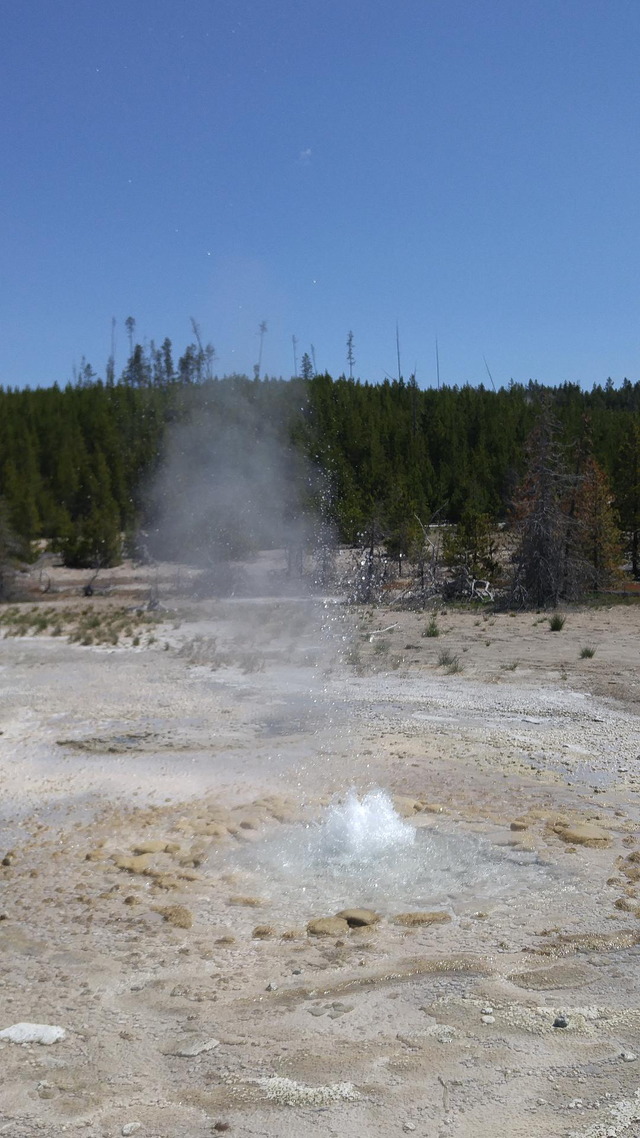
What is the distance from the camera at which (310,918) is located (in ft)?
19.1

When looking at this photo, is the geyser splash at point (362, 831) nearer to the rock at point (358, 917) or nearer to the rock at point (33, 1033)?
the rock at point (358, 917)

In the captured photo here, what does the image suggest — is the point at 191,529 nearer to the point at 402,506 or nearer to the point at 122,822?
the point at 402,506

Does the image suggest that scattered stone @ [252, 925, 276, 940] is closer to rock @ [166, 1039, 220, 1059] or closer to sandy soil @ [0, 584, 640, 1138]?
sandy soil @ [0, 584, 640, 1138]

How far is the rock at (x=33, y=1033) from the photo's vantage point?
4.50 metres

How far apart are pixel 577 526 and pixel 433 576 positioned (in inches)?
152

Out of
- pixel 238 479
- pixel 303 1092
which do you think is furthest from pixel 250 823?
pixel 238 479

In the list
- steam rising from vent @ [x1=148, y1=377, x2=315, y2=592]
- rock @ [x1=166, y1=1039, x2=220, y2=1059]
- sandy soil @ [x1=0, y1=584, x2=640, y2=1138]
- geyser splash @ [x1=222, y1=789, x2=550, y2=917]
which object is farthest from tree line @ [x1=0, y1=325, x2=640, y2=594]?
rock @ [x1=166, y1=1039, x2=220, y2=1059]

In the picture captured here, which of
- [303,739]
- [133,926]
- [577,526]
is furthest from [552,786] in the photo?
[577,526]

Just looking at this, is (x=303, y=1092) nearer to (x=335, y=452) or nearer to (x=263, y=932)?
(x=263, y=932)

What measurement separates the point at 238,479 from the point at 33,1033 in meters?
23.7

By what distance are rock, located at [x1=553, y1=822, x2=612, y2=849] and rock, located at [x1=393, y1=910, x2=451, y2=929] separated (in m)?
1.69

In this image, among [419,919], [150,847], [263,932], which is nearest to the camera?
[263,932]

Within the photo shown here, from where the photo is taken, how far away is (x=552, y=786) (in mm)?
8656

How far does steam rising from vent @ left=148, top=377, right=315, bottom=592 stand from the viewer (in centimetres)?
2720
